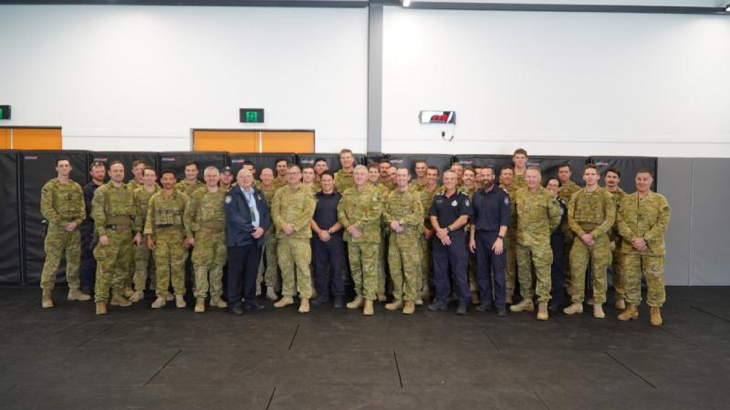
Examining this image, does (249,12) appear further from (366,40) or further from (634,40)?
(634,40)

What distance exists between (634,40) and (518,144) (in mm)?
2825

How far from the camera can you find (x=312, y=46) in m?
7.87

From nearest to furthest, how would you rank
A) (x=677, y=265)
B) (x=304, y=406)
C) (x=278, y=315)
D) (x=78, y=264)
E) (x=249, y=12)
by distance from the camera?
(x=304, y=406), (x=278, y=315), (x=78, y=264), (x=677, y=265), (x=249, y=12)

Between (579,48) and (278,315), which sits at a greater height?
(579,48)

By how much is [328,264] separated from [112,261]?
2716 millimetres

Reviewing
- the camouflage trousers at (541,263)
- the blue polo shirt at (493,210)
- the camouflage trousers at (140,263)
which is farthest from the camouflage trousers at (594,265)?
the camouflage trousers at (140,263)

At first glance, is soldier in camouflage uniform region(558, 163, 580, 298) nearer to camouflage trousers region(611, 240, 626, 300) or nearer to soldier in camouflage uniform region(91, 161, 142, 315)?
camouflage trousers region(611, 240, 626, 300)

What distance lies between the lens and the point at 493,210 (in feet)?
18.0

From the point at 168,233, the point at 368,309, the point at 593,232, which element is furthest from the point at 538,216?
the point at 168,233

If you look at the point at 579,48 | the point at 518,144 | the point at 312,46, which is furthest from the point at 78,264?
the point at 579,48

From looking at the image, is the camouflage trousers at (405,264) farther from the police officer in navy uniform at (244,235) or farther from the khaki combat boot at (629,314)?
the khaki combat boot at (629,314)

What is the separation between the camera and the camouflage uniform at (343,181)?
20.9 feet

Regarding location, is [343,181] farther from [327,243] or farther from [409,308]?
[409,308]

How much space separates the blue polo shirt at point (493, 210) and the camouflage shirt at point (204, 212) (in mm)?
3240
